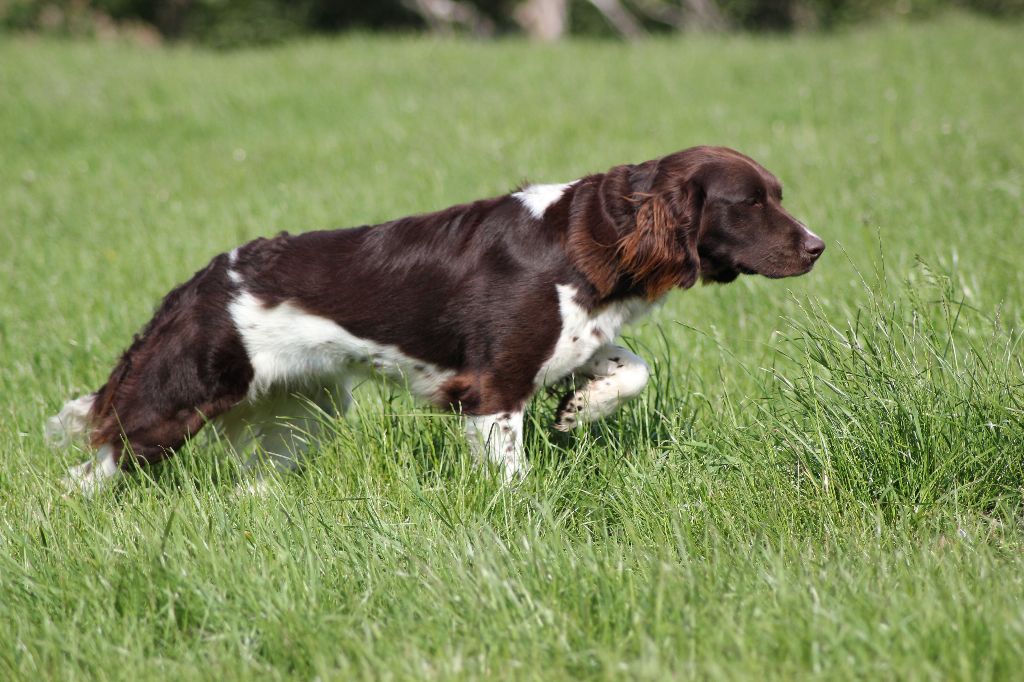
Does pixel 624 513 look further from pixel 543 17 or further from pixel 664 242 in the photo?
pixel 543 17

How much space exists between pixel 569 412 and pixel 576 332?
0.35 metres

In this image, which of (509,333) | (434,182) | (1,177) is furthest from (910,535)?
(1,177)

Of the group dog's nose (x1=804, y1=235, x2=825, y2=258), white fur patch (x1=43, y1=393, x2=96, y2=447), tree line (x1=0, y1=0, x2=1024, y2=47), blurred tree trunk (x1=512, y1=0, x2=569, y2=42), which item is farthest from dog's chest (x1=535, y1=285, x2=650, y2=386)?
blurred tree trunk (x1=512, y1=0, x2=569, y2=42)

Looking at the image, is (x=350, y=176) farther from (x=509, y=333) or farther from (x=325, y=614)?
(x=325, y=614)

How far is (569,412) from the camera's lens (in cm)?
396

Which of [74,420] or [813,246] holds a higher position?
[813,246]

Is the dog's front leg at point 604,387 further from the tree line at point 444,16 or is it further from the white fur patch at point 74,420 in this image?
the tree line at point 444,16

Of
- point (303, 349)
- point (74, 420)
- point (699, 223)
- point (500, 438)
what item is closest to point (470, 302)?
point (500, 438)

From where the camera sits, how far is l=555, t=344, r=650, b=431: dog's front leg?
12.7 ft

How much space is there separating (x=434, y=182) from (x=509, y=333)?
4.94 metres

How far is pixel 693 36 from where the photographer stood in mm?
18156

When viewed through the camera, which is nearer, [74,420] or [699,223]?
[699,223]

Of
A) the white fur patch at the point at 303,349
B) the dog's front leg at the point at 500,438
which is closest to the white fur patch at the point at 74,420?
the white fur patch at the point at 303,349

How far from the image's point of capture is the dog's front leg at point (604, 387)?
3.87 metres
